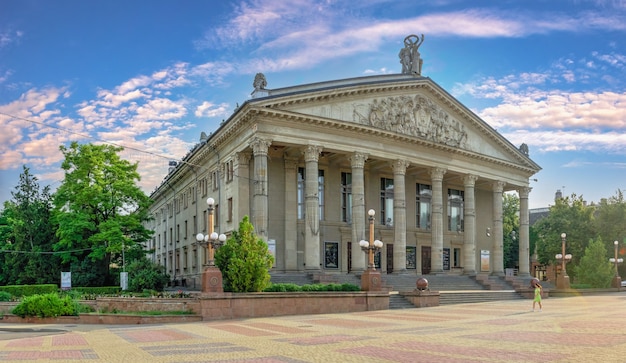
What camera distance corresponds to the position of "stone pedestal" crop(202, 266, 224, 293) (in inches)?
1051

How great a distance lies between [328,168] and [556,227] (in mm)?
35053

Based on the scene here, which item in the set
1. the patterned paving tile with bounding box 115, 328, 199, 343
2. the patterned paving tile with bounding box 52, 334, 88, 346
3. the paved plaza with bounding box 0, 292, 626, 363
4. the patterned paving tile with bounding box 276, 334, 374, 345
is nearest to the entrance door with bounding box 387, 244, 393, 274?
the paved plaza with bounding box 0, 292, 626, 363

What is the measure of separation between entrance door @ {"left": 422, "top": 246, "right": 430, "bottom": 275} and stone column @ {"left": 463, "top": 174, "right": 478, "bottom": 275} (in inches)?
124

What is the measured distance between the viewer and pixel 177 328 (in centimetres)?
2258

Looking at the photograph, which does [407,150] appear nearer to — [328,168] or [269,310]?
[328,168]

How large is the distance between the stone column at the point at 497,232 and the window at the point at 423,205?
6.20 m

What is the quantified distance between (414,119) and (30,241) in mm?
33497

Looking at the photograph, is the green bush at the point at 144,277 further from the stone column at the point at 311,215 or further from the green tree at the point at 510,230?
the green tree at the point at 510,230

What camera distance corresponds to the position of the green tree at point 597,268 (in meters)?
50.6

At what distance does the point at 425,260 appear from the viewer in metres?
52.3

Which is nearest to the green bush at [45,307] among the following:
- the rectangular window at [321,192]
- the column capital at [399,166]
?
the rectangular window at [321,192]

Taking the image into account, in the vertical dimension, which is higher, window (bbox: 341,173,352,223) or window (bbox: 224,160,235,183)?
window (bbox: 224,160,235,183)

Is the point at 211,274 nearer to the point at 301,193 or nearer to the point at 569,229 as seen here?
→ the point at 301,193

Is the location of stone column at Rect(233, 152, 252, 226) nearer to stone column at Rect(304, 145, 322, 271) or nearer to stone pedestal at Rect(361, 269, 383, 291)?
stone column at Rect(304, 145, 322, 271)
